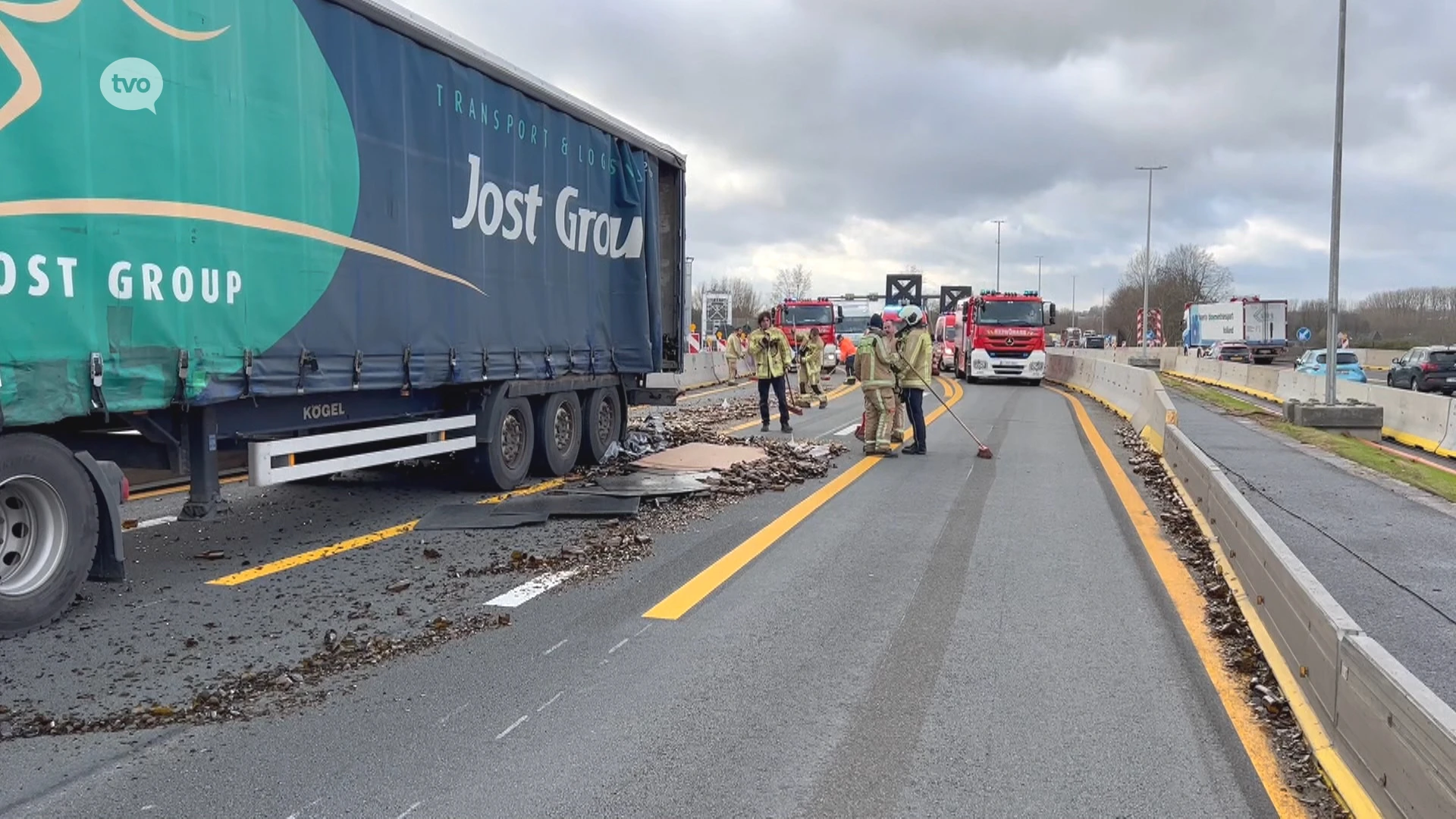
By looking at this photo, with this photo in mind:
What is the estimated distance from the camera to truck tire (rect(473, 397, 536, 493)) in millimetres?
9914

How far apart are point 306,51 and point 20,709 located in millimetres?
4656

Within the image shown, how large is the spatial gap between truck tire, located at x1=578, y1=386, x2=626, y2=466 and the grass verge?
8956 millimetres

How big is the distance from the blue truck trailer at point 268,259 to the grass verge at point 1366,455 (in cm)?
945

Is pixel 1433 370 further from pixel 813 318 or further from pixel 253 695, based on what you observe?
pixel 253 695

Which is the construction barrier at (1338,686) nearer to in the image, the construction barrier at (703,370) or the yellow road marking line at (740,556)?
the yellow road marking line at (740,556)

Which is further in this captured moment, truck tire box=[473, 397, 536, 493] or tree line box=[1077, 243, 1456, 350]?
tree line box=[1077, 243, 1456, 350]

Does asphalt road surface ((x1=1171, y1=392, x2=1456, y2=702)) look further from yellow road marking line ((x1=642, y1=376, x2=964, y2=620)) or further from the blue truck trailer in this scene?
the blue truck trailer

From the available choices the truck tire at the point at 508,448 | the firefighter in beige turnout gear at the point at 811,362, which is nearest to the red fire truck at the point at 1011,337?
the firefighter in beige turnout gear at the point at 811,362

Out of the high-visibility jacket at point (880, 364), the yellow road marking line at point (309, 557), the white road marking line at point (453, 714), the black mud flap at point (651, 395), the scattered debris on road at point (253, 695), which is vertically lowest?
the white road marking line at point (453, 714)

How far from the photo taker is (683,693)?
184 inches

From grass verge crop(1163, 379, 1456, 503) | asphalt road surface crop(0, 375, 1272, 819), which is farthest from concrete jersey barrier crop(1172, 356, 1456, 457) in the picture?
asphalt road surface crop(0, 375, 1272, 819)

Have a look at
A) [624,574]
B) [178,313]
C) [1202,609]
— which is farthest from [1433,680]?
[178,313]

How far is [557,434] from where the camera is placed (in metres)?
11.3

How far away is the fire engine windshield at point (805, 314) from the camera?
115ft
